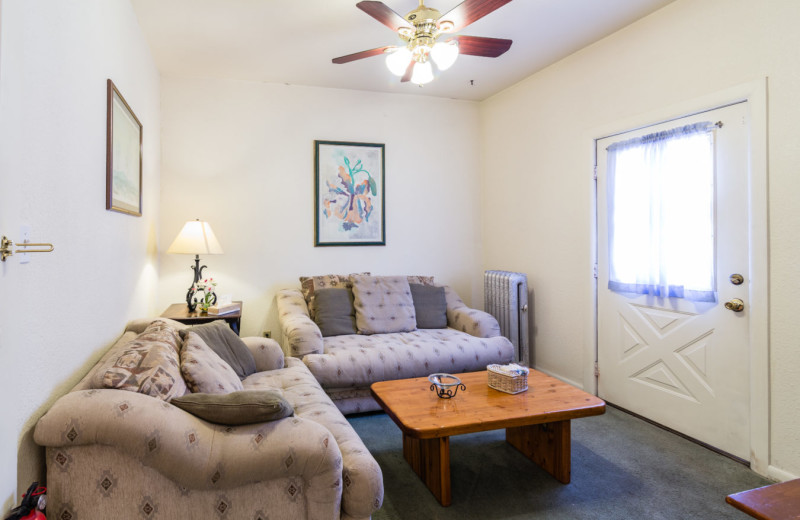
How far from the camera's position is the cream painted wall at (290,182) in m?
4.03

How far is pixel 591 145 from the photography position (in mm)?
3504

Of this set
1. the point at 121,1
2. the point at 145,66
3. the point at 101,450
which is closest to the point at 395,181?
the point at 145,66

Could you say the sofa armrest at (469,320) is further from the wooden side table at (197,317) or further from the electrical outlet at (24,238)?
the electrical outlet at (24,238)

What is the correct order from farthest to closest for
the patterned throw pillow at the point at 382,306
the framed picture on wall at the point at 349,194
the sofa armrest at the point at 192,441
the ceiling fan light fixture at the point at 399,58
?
the framed picture on wall at the point at 349,194, the patterned throw pillow at the point at 382,306, the ceiling fan light fixture at the point at 399,58, the sofa armrest at the point at 192,441

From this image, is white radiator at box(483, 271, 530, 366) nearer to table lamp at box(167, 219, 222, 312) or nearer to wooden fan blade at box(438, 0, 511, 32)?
wooden fan blade at box(438, 0, 511, 32)

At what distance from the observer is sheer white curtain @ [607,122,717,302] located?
8.79 feet

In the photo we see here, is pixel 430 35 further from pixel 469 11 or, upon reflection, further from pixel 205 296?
pixel 205 296

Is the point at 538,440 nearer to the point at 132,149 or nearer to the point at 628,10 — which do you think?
the point at 628,10

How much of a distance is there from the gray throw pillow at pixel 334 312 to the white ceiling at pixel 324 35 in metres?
1.96

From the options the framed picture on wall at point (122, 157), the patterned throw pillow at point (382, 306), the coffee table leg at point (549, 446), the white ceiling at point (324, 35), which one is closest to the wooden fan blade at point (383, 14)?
the white ceiling at point (324, 35)

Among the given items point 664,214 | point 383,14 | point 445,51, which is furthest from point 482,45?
point 664,214

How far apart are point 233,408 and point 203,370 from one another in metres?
Result: 0.47

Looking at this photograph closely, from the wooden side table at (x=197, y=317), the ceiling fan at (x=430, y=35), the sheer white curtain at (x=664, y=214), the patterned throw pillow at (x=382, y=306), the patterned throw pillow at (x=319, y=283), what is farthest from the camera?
the patterned throw pillow at (x=319, y=283)

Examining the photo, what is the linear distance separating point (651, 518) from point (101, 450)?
2182mm
